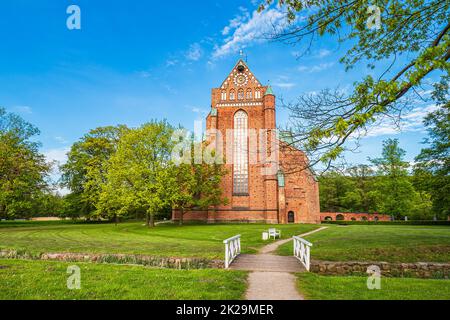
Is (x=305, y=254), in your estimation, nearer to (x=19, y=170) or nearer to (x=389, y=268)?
(x=389, y=268)

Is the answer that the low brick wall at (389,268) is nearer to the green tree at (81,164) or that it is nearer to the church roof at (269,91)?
the church roof at (269,91)

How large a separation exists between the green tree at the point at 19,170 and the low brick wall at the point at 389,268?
1121 inches

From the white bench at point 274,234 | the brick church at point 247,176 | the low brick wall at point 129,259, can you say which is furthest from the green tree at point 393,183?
the low brick wall at point 129,259

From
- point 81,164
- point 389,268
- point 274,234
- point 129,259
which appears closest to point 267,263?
point 389,268

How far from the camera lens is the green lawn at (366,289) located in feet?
18.3

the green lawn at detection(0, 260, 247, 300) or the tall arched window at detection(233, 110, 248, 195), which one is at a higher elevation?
the tall arched window at detection(233, 110, 248, 195)

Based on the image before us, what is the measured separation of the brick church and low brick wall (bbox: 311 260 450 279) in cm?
2220

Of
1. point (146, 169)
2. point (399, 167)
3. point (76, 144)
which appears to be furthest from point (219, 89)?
point (399, 167)

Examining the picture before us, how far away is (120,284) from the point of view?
6297mm

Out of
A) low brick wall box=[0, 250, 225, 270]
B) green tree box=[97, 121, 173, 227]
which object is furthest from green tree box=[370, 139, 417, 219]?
low brick wall box=[0, 250, 225, 270]

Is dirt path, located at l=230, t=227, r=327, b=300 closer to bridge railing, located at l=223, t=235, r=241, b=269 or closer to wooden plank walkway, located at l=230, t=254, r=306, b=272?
wooden plank walkway, located at l=230, t=254, r=306, b=272

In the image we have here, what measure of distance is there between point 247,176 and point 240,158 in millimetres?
2386

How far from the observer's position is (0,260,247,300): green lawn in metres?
5.46

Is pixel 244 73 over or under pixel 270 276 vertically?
over
